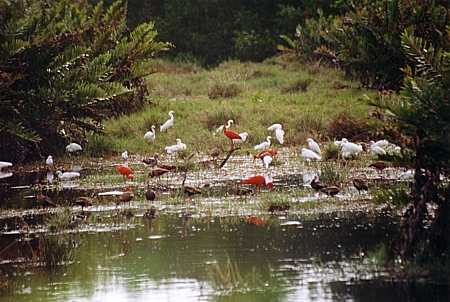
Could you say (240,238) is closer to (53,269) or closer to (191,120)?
(53,269)

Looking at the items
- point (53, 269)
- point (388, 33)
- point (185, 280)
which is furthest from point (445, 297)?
point (388, 33)

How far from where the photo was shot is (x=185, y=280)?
21.3 ft

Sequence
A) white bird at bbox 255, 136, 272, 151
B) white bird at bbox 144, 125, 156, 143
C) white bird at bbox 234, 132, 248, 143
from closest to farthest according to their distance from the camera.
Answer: white bird at bbox 255, 136, 272, 151 < white bird at bbox 234, 132, 248, 143 < white bird at bbox 144, 125, 156, 143

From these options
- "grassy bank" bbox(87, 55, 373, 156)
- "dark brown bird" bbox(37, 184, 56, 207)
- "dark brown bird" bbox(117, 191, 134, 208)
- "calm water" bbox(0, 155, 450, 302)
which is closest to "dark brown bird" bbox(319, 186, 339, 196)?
"calm water" bbox(0, 155, 450, 302)

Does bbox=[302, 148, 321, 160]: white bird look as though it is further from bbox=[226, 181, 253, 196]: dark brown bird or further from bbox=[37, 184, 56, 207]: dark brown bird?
bbox=[37, 184, 56, 207]: dark brown bird

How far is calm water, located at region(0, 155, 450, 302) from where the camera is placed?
614cm

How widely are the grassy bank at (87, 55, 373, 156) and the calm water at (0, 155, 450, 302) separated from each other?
16.4 feet

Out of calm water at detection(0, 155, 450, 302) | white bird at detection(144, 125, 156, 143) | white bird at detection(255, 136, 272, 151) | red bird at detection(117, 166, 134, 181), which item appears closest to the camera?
calm water at detection(0, 155, 450, 302)

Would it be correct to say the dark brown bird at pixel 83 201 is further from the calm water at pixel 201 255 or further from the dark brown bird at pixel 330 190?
the dark brown bird at pixel 330 190

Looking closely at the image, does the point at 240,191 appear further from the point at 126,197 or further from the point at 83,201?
the point at 83,201

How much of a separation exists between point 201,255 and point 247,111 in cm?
1039

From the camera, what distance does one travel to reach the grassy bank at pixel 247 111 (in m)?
15.1

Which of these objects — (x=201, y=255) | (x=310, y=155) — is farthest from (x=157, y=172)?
(x=201, y=255)

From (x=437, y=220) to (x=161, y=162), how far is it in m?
7.59
